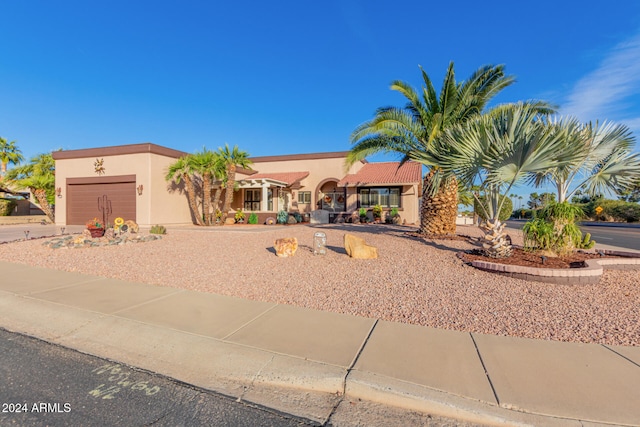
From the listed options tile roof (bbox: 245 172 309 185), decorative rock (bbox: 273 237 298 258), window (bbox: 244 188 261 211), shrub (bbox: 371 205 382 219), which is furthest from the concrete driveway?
shrub (bbox: 371 205 382 219)

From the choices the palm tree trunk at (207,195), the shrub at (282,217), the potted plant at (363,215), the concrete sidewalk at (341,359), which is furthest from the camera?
the potted plant at (363,215)

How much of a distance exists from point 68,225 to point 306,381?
23.4m

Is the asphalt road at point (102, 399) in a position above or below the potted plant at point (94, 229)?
below

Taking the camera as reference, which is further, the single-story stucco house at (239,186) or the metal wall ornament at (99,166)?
the metal wall ornament at (99,166)

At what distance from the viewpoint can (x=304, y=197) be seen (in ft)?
81.2

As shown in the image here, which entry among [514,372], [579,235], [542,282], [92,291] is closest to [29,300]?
[92,291]

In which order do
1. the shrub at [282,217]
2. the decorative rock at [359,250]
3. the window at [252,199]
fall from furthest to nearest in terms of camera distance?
the window at [252,199] → the shrub at [282,217] → the decorative rock at [359,250]

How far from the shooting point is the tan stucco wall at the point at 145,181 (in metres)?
18.0

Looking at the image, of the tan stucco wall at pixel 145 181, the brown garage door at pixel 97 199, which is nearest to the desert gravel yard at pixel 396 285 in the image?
the tan stucco wall at pixel 145 181

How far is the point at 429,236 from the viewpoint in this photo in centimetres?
1197

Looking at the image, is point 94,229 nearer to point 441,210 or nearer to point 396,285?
point 396,285

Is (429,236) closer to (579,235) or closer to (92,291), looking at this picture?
(579,235)

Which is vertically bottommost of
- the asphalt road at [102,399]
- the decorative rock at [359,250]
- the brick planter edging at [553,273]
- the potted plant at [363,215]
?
the asphalt road at [102,399]

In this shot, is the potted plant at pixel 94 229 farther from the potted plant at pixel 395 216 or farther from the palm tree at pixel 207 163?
the potted plant at pixel 395 216
